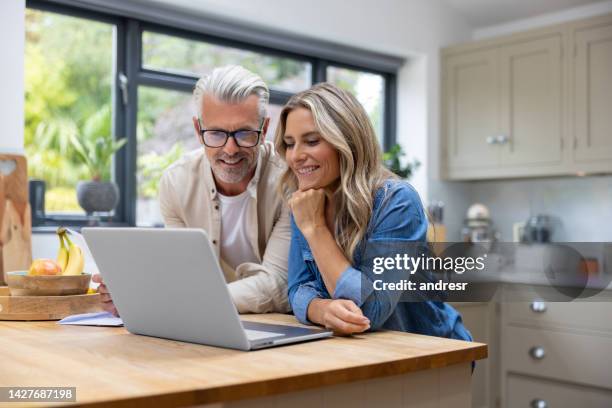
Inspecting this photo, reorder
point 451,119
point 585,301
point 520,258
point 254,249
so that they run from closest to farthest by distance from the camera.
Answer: point 254,249 < point 585,301 < point 520,258 < point 451,119

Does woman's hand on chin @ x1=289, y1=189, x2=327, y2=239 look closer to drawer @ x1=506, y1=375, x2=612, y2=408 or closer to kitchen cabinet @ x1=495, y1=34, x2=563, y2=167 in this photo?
drawer @ x1=506, y1=375, x2=612, y2=408

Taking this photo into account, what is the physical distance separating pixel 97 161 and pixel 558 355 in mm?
2550

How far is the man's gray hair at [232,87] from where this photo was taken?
2021mm

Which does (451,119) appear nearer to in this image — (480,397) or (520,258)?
(520,258)

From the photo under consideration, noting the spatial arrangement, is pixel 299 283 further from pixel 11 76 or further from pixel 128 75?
pixel 128 75

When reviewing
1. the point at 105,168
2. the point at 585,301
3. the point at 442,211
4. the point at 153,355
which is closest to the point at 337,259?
the point at 153,355

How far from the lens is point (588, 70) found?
4.06 metres

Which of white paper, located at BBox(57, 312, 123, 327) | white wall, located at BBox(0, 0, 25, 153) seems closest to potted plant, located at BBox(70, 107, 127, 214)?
white wall, located at BBox(0, 0, 25, 153)

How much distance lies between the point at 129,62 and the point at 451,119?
2.20 m

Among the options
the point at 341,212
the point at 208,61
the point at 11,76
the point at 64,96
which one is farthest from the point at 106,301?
the point at 208,61

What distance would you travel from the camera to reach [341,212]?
1.81 m

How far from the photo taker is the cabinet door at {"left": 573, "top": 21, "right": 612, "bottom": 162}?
3.98 metres

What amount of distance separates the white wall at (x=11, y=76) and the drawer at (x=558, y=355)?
8.97 ft

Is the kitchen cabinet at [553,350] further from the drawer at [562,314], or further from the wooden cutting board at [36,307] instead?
the wooden cutting board at [36,307]
